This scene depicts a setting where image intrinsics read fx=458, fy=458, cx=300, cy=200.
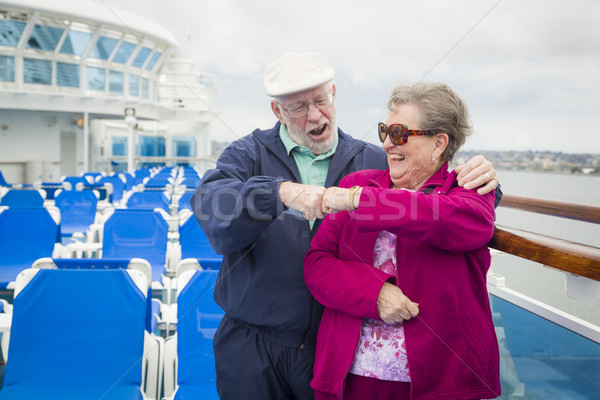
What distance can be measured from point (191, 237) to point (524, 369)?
9.14 feet

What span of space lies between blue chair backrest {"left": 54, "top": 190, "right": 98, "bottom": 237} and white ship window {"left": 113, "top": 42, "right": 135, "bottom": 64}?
14620mm

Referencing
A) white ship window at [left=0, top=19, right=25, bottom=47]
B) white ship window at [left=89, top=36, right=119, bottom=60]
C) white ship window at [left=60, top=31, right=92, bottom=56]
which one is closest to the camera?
white ship window at [left=0, top=19, right=25, bottom=47]

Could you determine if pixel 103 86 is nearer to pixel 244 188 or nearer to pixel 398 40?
pixel 398 40

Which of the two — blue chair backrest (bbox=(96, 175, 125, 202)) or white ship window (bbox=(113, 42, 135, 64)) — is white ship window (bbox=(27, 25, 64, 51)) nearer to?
white ship window (bbox=(113, 42, 135, 64))

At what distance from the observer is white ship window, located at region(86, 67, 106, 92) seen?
17812 mm

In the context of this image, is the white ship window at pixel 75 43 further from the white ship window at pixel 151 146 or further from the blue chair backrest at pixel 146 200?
the blue chair backrest at pixel 146 200

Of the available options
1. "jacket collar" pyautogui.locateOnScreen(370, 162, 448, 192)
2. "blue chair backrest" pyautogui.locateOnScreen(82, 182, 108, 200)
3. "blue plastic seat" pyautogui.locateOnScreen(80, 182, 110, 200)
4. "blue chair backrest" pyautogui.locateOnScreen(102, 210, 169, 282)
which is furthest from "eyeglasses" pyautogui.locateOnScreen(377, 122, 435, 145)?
"blue plastic seat" pyautogui.locateOnScreen(80, 182, 110, 200)

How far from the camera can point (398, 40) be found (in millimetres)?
4816

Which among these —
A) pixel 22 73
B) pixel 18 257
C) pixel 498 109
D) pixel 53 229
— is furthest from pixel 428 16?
pixel 22 73

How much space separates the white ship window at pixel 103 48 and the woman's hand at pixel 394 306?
19.1m

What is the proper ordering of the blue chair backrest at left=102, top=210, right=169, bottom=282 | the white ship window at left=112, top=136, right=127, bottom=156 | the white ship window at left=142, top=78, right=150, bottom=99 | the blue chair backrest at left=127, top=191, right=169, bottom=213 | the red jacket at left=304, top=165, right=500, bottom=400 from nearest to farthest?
1. the red jacket at left=304, top=165, right=500, bottom=400
2. the blue chair backrest at left=102, top=210, right=169, bottom=282
3. the blue chair backrest at left=127, top=191, right=169, bottom=213
4. the white ship window at left=142, top=78, right=150, bottom=99
5. the white ship window at left=112, top=136, right=127, bottom=156

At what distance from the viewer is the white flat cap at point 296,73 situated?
1.51 m

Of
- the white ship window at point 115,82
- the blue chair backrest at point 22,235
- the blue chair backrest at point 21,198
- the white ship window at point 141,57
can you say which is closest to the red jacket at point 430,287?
the blue chair backrest at point 22,235

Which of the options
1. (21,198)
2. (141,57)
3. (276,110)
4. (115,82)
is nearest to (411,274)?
(276,110)
